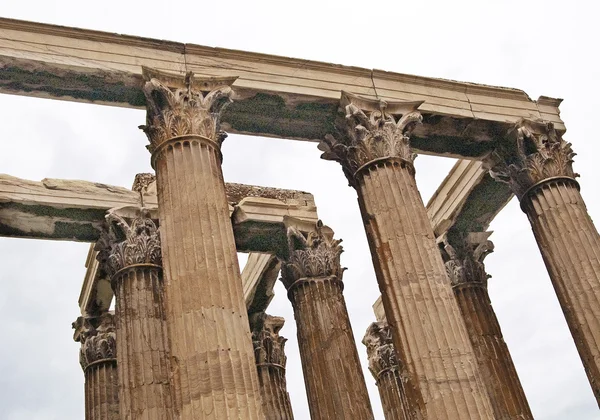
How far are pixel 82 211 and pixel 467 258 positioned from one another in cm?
975

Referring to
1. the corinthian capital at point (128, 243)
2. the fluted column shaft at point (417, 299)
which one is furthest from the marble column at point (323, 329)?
the fluted column shaft at point (417, 299)

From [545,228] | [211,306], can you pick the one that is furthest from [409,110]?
[211,306]

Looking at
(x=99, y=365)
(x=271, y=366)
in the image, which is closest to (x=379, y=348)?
(x=271, y=366)

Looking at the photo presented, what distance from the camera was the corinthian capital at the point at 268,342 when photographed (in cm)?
2191

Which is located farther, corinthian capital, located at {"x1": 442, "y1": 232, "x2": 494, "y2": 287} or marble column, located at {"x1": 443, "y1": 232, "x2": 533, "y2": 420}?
corinthian capital, located at {"x1": 442, "y1": 232, "x2": 494, "y2": 287}

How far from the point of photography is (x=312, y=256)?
1891 cm

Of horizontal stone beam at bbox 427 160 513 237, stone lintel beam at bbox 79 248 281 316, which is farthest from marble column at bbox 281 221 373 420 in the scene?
horizontal stone beam at bbox 427 160 513 237

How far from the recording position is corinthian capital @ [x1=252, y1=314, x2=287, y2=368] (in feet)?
71.9

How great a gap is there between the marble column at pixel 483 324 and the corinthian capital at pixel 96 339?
881cm

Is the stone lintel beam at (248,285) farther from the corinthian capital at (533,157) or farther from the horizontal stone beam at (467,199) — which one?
the corinthian capital at (533,157)

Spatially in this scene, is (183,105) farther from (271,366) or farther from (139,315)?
→ (271,366)

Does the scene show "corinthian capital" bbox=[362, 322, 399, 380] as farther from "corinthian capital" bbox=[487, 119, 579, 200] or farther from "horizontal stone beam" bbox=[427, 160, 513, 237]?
"corinthian capital" bbox=[487, 119, 579, 200]

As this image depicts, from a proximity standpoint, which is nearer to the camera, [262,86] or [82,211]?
[262,86]

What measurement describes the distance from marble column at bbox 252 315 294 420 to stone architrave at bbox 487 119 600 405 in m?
8.23
